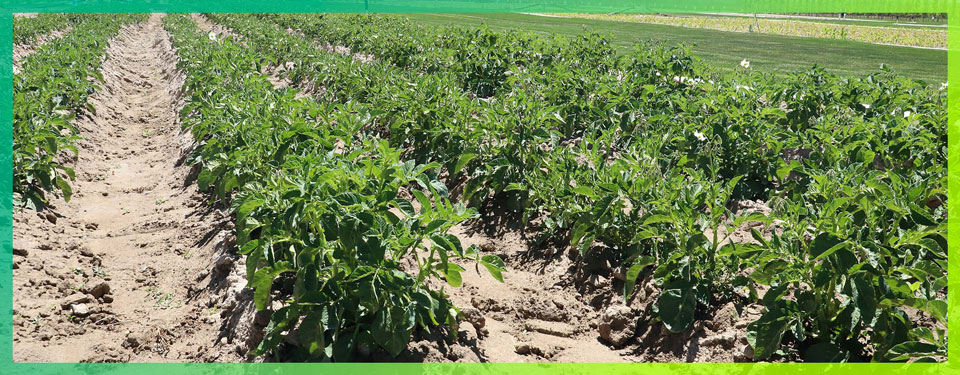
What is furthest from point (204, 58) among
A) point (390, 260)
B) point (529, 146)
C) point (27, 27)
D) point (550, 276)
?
point (27, 27)

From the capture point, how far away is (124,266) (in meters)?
5.54

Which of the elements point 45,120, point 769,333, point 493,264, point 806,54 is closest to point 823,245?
point 769,333

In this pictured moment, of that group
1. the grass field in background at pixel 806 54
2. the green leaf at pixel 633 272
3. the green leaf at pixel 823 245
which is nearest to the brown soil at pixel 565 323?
the green leaf at pixel 633 272

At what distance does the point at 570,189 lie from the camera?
4754 mm

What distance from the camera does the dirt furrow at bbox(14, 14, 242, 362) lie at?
14.0 feet

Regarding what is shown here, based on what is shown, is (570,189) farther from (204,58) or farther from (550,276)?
(204,58)

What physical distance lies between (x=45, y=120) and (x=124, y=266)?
2.60m

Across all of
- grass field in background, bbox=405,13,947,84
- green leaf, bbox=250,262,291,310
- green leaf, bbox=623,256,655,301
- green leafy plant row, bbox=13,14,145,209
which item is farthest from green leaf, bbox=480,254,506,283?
grass field in background, bbox=405,13,947,84

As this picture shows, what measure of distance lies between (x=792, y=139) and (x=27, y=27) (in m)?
21.6

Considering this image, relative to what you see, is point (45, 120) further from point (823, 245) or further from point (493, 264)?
point (823, 245)

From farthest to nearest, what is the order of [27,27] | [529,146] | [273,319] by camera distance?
[27,27]
[529,146]
[273,319]

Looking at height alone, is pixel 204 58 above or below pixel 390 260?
above

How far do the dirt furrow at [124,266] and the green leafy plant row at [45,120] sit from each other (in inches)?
9.9

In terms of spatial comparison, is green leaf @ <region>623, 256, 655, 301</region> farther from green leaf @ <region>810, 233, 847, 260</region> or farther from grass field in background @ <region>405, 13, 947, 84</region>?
grass field in background @ <region>405, 13, 947, 84</region>
